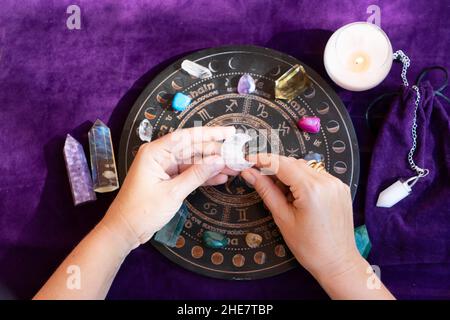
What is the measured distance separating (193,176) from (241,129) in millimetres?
150

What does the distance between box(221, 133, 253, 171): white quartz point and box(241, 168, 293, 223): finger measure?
0.05ft

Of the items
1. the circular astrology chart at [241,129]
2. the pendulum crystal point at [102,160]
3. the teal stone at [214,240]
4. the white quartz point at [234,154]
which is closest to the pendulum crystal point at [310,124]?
the circular astrology chart at [241,129]

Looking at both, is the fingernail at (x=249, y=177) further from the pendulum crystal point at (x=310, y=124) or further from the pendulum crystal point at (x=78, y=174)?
the pendulum crystal point at (x=78, y=174)

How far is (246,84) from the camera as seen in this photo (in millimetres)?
856

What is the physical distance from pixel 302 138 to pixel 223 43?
26 centimetres

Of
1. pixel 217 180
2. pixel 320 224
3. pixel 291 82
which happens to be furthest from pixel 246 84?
pixel 320 224

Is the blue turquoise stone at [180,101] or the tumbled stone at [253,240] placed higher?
the blue turquoise stone at [180,101]

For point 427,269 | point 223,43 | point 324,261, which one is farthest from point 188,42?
point 427,269

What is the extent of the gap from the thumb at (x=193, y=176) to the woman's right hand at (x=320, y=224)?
0.28ft

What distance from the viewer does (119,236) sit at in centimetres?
77

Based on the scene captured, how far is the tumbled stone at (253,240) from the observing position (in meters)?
0.84

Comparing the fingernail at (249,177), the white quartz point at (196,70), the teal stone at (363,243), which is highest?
the white quartz point at (196,70)
